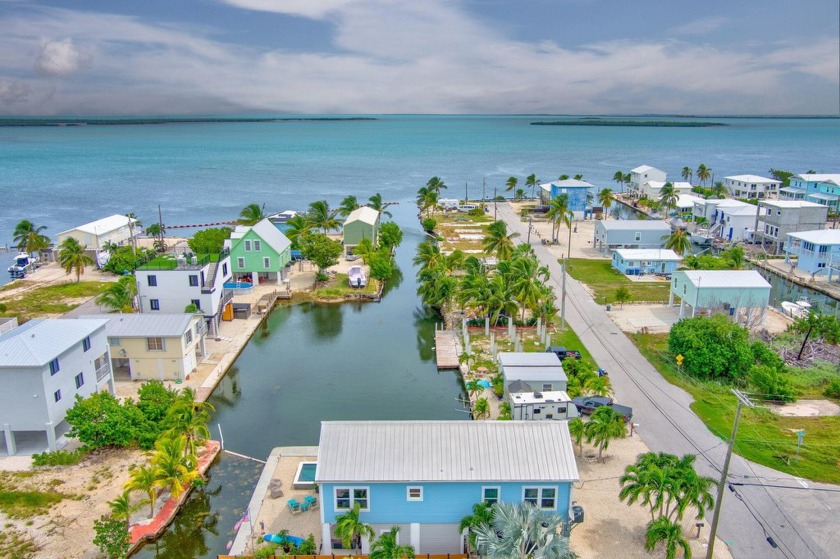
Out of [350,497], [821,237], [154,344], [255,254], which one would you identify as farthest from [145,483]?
[821,237]

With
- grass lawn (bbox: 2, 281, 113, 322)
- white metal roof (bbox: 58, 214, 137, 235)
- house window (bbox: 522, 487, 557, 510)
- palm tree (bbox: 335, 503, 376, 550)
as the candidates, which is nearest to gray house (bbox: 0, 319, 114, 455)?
palm tree (bbox: 335, 503, 376, 550)

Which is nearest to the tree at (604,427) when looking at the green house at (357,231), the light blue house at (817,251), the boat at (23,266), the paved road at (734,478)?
the paved road at (734,478)

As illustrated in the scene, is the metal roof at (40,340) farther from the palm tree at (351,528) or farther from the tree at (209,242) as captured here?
the tree at (209,242)

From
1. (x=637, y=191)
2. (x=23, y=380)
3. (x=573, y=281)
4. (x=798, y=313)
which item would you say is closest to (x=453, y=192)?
(x=637, y=191)

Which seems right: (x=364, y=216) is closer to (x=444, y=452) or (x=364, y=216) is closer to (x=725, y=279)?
(x=725, y=279)

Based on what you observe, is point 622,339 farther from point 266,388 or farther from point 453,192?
point 453,192
